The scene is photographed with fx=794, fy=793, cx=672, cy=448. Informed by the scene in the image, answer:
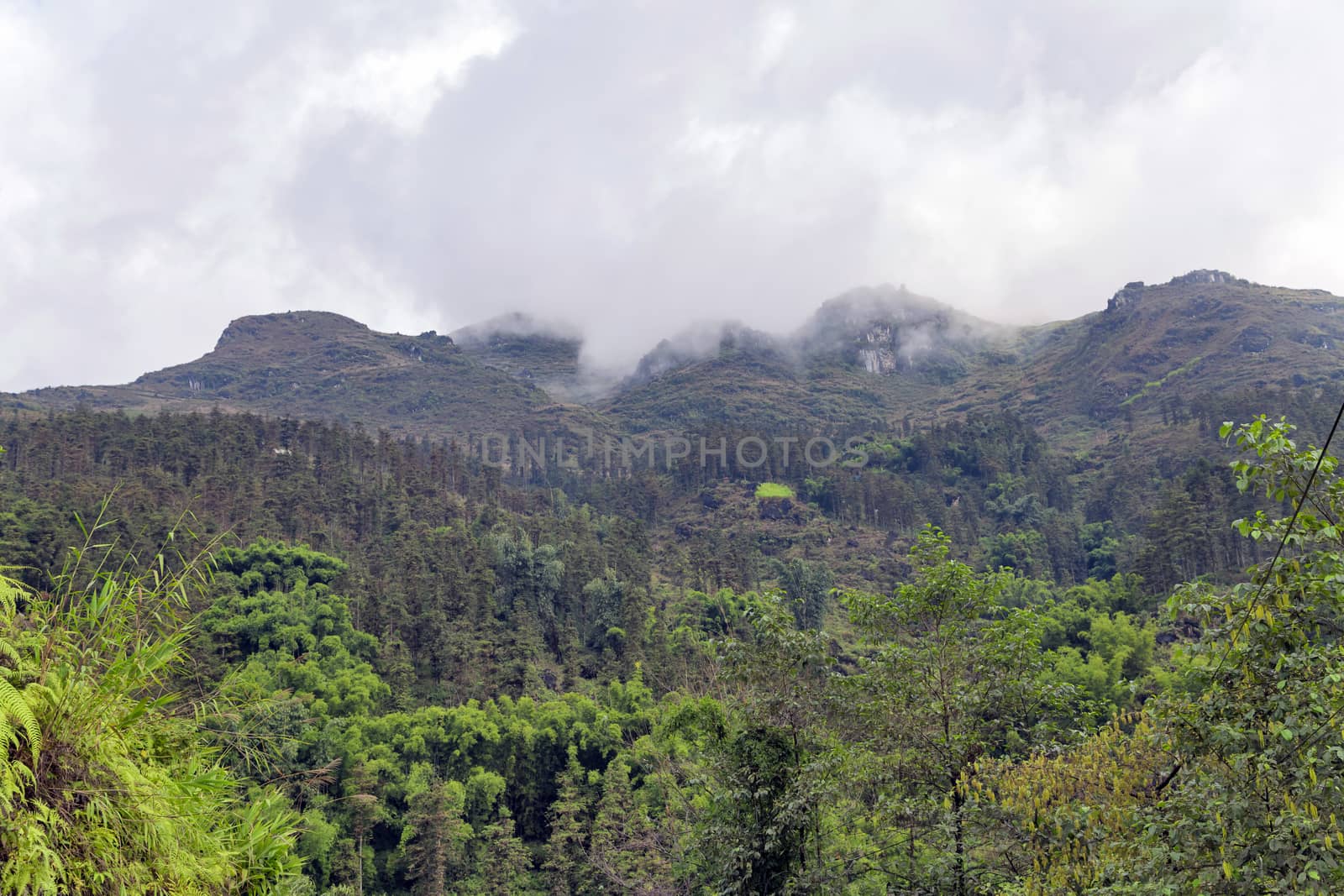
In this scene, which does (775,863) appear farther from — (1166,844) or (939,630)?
(1166,844)

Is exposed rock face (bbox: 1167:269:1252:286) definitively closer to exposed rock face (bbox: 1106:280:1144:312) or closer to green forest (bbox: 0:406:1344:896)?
exposed rock face (bbox: 1106:280:1144:312)

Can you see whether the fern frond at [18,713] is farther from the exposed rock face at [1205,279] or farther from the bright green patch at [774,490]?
the exposed rock face at [1205,279]

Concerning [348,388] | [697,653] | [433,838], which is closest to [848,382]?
[348,388]

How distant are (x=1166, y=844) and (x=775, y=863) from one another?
7900 millimetres

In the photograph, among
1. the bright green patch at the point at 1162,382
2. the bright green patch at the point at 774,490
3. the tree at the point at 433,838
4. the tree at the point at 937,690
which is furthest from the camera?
the bright green patch at the point at 1162,382

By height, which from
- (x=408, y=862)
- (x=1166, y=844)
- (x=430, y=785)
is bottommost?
(x=408, y=862)

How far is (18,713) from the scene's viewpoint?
3.43 m

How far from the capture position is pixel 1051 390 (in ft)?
502

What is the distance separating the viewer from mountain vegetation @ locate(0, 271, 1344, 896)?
450 cm

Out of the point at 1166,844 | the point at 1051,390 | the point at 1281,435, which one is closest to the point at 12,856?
the point at 1166,844

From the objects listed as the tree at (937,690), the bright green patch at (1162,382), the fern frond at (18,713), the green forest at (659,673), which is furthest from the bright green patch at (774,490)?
the fern frond at (18,713)

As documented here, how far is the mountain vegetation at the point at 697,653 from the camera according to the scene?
14.8 feet

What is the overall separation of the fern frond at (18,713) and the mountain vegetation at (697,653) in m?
0.02

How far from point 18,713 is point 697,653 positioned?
137 feet
